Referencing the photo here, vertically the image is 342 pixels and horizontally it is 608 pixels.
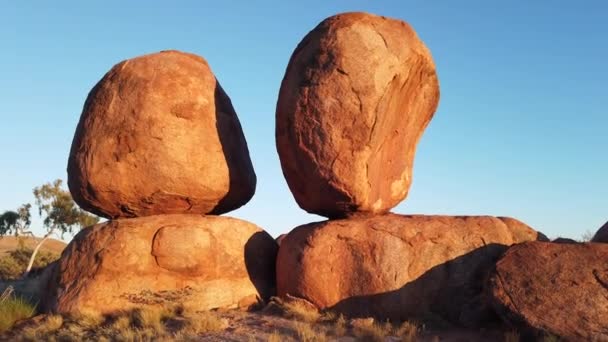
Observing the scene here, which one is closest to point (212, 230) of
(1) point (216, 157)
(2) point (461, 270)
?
(1) point (216, 157)

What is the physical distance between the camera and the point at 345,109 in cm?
909

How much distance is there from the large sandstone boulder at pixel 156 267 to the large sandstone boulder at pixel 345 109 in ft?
4.99

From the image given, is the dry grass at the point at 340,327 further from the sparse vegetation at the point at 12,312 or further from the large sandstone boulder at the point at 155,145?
the sparse vegetation at the point at 12,312

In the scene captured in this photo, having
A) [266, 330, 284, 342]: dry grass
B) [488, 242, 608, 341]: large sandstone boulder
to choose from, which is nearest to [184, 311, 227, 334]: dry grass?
[266, 330, 284, 342]: dry grass

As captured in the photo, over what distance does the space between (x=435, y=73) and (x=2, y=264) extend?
2070cm

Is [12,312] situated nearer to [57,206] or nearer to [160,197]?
[160,197]

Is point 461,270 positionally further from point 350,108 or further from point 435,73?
point 435,73

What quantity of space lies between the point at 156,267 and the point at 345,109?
12.4 ft

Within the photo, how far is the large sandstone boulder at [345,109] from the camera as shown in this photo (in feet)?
29.9

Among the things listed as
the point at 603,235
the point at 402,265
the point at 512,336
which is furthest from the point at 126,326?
the point at 603,235

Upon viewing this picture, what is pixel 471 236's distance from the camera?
9047 mm

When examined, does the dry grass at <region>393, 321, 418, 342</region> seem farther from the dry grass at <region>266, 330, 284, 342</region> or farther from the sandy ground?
the dry grass at <region>266, 330, 284, 342</region>

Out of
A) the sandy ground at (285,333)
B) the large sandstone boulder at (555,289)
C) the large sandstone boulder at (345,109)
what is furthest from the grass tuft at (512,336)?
the large sandstone boulder at (345,109)

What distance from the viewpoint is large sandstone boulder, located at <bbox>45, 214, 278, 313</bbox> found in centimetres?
914
